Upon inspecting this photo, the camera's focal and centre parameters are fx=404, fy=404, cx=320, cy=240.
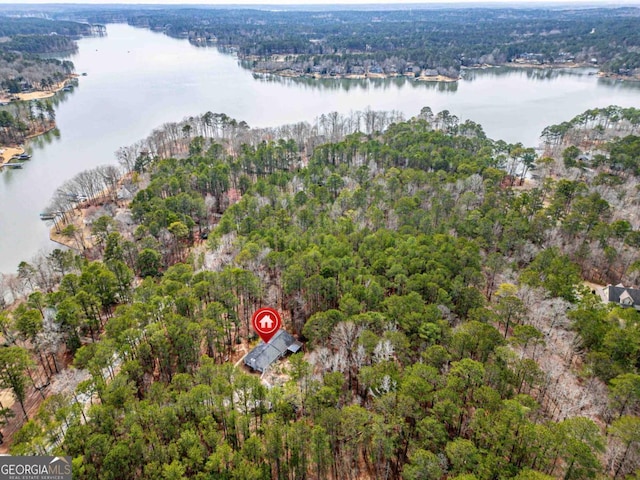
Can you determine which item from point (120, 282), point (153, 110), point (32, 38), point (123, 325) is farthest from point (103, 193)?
point (32, 38)

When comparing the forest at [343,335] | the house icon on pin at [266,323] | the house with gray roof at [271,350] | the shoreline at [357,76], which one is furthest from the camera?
the shoreline at [357,76]

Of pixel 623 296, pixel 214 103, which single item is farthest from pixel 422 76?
pixel 623 296

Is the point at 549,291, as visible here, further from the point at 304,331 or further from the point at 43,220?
the point at 43,220

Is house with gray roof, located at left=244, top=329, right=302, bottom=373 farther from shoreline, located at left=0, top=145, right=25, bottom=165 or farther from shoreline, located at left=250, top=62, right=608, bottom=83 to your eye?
shoreline, located at left=250, top=62, right=608, bottom=83

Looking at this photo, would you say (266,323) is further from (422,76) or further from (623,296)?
(422,76)

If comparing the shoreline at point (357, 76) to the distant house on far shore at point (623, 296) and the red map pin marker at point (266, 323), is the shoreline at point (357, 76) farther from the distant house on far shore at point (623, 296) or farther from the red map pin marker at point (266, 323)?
the red map pin marker at point (266, 323)

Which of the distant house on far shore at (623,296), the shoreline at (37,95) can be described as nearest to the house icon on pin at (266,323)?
the distant house on far shore at (623,296)
